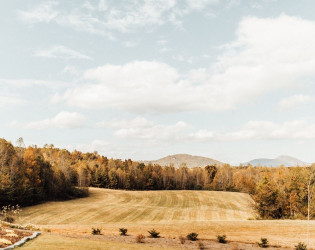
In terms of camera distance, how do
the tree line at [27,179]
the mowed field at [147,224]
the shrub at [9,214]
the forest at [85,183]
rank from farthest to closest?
1. the tree line at [27,179]
2. the forest at [85,183]
3. the shrub at [9,214]
4. the mowed field at [147,224]

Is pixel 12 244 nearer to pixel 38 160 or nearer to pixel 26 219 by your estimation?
pixel 26 219

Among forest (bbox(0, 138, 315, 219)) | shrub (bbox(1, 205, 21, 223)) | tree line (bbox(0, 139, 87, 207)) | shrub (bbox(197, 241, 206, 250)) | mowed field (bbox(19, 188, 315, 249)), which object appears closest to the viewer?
shrub (bbox(197, 241, 206, 250))

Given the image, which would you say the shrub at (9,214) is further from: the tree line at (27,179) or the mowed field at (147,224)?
the tree line at (27,179)

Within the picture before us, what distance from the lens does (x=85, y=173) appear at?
396 ft

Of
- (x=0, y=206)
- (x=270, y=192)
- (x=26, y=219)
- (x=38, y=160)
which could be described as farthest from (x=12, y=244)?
(x=38, y=160)

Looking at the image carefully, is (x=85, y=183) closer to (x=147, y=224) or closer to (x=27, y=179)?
(x=27, y=179)

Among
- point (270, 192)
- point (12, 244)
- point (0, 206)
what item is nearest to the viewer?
point (12, 244)

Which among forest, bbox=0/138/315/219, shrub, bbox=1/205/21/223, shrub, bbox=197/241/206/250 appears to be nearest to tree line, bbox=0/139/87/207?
forest, bbox=0/138/315/219

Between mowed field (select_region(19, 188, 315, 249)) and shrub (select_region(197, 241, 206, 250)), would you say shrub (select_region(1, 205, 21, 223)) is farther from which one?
shrub (select_region(197, 241, 206, 250))

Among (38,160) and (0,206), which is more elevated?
(38,160)

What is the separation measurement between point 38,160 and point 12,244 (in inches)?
3042

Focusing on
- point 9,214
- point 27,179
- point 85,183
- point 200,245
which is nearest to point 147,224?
point 200,245

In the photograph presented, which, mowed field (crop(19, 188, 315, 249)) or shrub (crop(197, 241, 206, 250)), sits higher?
shrub (crop(197, 241, 206, 250))

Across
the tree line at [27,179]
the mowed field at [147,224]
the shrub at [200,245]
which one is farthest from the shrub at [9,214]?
the shrub at [200,245]
